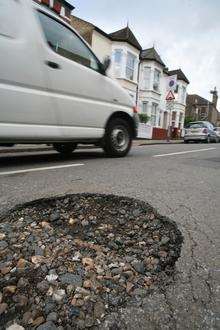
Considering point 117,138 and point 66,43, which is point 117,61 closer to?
point 117,138

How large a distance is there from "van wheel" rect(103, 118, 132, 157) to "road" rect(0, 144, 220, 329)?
1.30 feet

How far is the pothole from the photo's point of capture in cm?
166

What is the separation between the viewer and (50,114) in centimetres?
533

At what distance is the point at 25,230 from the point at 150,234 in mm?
838

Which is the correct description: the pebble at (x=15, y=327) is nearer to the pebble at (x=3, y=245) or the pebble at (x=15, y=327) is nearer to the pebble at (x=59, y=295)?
the pebble at (x=59, y=295)

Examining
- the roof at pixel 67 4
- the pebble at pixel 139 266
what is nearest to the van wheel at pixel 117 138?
the pebble at pixel 139 266

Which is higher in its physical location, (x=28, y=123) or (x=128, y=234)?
(x=28, y=123)

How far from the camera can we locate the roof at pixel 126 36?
25.9m

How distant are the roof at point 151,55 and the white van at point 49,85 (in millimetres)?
24487

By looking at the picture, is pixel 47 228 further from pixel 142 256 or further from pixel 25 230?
pixel 142 256

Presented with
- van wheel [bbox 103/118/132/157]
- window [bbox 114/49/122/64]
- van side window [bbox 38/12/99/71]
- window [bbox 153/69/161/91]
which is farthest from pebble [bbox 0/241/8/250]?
window [bbox 153/69/161/91]

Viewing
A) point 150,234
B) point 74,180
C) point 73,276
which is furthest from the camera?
point 74,180

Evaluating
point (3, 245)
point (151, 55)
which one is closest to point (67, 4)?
point (151, 55)

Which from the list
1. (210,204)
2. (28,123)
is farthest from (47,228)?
(28,123)
